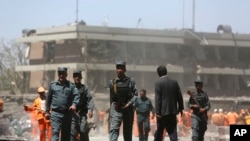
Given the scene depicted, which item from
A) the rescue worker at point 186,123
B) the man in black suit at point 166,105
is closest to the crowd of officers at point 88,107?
the man in black suit at point 166,105

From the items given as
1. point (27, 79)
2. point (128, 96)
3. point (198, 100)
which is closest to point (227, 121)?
point (198, 100)

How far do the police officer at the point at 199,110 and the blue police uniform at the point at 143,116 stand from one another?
2624 millimetres

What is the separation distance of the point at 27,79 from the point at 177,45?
1511 cm

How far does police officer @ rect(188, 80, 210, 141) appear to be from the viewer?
1313 centimetres

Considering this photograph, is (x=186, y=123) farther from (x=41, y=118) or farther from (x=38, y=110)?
(x=38, y=110)

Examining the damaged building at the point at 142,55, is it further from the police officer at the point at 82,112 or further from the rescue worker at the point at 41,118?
the police officer at the point at 82,112

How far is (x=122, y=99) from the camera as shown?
36.1ft

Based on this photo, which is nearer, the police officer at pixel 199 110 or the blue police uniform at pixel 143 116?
the police officer at pixel 199 110

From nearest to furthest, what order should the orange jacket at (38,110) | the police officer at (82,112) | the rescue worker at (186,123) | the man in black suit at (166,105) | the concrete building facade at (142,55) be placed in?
the man in black suit at (166,105)
the police officer at (82,112)
the orange jacket at (38,110)
the rescue worker at (186,123)
the concrete building facade at (142,55)

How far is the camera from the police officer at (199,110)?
1313 centimetres

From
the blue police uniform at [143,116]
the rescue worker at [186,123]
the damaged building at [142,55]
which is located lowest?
the rescue worker at [186,123]

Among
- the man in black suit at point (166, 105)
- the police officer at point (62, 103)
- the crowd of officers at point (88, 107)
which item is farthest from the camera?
the police officer at point (62, 103)

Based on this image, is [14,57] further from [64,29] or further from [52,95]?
[52,95]

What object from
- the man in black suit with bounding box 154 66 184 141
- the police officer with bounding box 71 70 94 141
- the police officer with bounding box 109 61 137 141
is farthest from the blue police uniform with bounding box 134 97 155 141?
the man in black suit with bounding box 154 66 184 141
